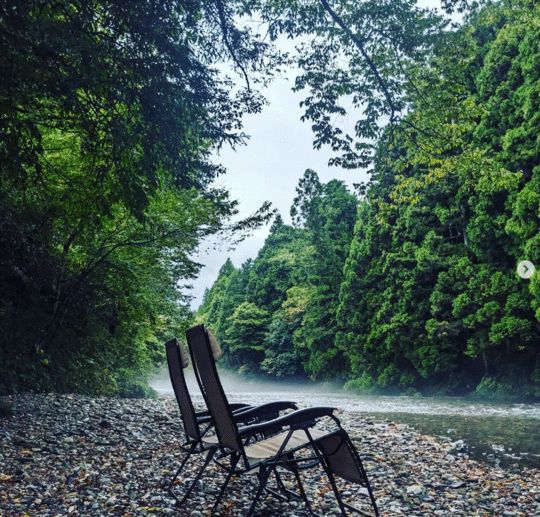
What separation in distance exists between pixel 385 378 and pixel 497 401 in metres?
8.28

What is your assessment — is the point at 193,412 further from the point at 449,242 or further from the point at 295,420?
the point at 449,242

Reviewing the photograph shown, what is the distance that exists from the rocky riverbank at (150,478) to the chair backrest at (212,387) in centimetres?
84

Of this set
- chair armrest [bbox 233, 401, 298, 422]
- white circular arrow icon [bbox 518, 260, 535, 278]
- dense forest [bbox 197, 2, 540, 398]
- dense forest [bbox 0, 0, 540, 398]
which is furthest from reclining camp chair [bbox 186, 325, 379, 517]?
white circular arrow icon [bbox 518, 260, 535, 278]

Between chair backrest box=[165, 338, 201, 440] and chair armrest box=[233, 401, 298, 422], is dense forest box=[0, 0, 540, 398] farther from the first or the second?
chair armrest box=[233, 401, 298, 422]

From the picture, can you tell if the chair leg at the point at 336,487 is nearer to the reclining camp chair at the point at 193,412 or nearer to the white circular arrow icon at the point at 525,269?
the reclining camp chair at the point at 193,412

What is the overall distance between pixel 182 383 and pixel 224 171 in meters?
8.61

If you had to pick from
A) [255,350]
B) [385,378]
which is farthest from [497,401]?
[255,350]

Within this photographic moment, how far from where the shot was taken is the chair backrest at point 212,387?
311cm

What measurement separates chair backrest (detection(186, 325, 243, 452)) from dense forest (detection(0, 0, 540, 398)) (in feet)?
8.79

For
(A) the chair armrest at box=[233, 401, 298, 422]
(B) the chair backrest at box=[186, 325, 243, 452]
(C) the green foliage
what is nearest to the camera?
(B) the chair backrest at box=[186, 325, 243, 452]

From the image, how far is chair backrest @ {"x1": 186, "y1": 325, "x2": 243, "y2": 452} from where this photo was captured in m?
3.11

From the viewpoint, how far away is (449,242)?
26516 mm

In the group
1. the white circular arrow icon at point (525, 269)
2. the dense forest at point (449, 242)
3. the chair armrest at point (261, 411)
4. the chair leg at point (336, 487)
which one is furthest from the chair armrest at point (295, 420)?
the white circular arrow icon at point (525, 269)

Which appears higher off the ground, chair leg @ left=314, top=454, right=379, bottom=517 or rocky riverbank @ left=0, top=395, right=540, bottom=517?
chair leg @ left=314, top=454, right=379, bottom=517
